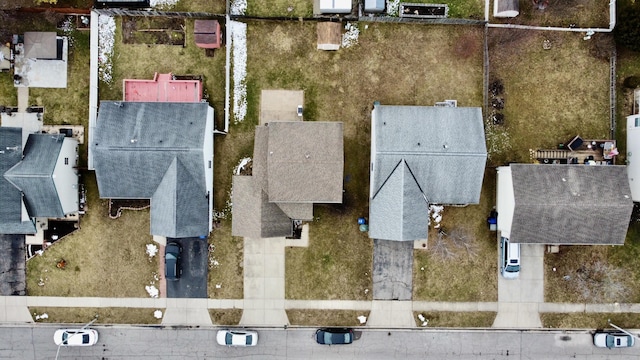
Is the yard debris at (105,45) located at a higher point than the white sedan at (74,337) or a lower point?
higher

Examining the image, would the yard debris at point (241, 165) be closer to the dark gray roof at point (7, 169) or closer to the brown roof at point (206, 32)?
the brown roof at point (206, 32)

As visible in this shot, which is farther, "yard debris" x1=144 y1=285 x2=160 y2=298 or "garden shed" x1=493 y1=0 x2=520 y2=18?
"yard debris" x1=144 y1=285 x2=160 y2=298

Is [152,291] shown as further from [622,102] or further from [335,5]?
[622,102]

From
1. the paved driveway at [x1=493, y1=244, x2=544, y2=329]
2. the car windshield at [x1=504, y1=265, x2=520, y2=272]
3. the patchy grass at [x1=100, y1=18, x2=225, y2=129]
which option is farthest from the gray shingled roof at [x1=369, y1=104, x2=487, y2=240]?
the patchy grass at [x1=100, y1=18, x2=225, y2=129]

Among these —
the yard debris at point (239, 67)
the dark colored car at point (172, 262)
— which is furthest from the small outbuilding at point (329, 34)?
the dark colored car at point (172, 262)

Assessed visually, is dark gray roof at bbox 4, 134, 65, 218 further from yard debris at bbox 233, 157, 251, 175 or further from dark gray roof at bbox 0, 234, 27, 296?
yard debris at bbox 233, 157, 251, 175

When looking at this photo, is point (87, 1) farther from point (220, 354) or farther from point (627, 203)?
point (627, 203)

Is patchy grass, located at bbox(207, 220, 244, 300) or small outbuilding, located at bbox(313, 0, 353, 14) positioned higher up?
small outbuilding, located at bbox(313, 0, 353, 14)

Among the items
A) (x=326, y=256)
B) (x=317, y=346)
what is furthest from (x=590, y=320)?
(x=317, y=346)
